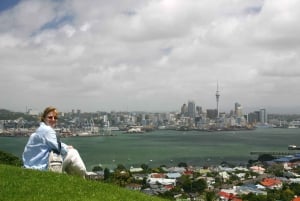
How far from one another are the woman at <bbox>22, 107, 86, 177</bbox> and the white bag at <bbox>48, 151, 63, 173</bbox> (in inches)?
1.2

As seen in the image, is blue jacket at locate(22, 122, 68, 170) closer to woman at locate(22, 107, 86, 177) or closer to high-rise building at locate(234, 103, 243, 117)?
woman at locate(22, 107, 86, 177)

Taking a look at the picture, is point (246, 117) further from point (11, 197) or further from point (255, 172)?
point (11, 197)

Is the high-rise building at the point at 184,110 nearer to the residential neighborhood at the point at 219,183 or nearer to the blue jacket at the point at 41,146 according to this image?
the residential neighborhood at the point at 219,183

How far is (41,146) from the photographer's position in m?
3.31

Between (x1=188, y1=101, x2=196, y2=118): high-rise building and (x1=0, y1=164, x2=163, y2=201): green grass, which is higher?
(x1=188, y1=101, x2=196, y2=118): high-rise building

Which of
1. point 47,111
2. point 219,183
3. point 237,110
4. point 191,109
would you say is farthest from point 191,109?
point 47,111

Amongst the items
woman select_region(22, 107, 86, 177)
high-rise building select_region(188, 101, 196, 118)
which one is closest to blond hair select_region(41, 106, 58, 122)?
woman select_region(22, 107, 86, 177)

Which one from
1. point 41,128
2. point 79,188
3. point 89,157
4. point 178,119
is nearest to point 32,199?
point 79,188

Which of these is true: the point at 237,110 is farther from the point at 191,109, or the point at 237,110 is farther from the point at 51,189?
the point at 51,189

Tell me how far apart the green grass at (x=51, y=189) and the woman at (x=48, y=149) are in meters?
0.07

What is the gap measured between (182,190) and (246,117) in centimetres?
11216

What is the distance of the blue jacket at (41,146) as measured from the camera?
129 inches

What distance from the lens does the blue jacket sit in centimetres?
328

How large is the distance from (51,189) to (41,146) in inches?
16.1
